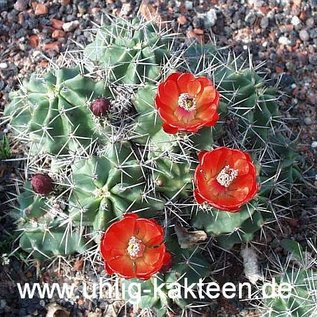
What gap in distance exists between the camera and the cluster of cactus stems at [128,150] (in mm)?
3250

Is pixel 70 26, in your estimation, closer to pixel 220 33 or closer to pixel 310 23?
pixel 220 33

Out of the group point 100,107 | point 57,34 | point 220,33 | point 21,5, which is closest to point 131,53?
point 100,107

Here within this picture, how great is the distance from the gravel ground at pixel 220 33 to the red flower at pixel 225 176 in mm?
1047

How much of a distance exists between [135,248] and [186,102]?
2.08ft

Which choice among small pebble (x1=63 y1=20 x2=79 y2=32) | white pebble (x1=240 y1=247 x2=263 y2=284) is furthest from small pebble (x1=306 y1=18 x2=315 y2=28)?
white pebble (x1=240 y1=247 x2=263 y2=284)

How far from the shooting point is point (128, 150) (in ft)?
10.9

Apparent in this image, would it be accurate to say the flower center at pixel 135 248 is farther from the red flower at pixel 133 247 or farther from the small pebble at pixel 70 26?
the small pebble at pixel 70 26

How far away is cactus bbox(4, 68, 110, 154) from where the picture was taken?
3.37m

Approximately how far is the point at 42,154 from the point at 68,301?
2.41 ft

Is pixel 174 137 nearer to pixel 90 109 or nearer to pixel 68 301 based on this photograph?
pixel 90 109

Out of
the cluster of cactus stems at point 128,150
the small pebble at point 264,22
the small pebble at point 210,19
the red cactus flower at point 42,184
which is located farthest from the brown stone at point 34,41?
the small pebble at point 264,22

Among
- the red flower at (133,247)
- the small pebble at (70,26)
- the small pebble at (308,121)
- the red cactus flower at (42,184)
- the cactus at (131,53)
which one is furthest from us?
the small pebble at (70,26)

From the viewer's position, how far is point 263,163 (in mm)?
3621

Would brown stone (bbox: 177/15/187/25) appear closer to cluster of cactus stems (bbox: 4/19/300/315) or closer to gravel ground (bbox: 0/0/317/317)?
gravel ground (bbox: 0/0/317/317)
